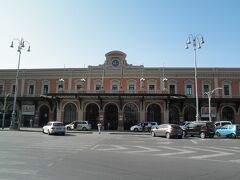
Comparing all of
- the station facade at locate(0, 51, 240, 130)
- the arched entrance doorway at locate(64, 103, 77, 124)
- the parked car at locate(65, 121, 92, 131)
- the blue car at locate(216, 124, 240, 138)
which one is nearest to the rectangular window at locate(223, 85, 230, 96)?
the station facade at locate(0, 51, 240, 130)

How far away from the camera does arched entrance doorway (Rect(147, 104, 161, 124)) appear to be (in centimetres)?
4325

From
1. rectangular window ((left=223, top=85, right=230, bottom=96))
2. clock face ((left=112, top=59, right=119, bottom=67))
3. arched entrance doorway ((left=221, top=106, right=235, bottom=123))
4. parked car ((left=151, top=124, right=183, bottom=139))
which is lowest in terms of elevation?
parked car ((left=151, top=124, right=183, bottom=139))

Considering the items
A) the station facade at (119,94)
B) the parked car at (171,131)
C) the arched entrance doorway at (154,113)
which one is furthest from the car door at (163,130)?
the arched entrance doorway at (154,113)

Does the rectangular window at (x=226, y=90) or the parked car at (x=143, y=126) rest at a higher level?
the rectangular window at (x=226, y=90)

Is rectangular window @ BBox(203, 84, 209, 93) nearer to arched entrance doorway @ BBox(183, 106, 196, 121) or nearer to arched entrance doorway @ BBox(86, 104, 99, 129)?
arched entrance doorway @ BBox(183, 106, 196, 121)

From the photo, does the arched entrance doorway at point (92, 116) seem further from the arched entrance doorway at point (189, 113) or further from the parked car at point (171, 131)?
the parked car at point (171, 131)

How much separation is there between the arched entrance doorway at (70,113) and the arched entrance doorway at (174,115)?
16.3 m

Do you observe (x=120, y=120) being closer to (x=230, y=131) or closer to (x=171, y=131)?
(x=171, y=131)

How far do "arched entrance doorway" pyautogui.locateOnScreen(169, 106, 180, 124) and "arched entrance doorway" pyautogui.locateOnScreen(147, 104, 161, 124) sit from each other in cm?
259

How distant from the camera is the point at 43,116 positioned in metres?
47.8

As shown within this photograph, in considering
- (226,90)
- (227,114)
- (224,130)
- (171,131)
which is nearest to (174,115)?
(227,114)

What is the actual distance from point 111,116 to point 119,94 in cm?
514

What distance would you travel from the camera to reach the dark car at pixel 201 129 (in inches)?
1108

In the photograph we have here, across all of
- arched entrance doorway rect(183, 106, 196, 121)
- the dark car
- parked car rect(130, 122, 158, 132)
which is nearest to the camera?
the dark car
